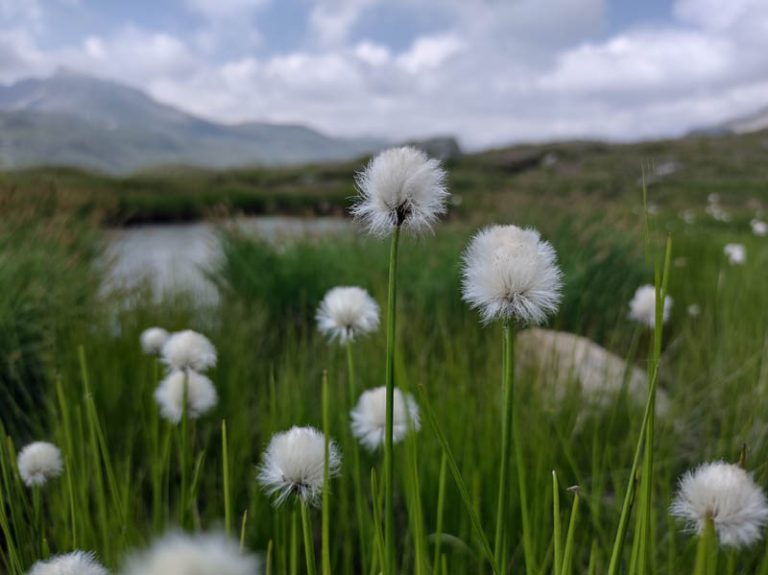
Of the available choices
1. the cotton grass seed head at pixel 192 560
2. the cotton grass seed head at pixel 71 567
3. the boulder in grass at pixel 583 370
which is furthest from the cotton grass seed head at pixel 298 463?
the boulder in grass at pixel 583 370

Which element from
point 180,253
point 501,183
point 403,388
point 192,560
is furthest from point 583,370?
point 501,183

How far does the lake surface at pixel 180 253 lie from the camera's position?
398 cm

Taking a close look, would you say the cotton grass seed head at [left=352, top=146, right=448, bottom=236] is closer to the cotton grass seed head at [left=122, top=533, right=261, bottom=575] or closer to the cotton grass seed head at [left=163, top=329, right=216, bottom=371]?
the cotton grass seed head at [left=122, top=533, right=261, bottom=575]

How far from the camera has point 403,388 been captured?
753 millimetres

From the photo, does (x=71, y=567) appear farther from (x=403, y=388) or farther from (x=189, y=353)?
(x=189, y=353)

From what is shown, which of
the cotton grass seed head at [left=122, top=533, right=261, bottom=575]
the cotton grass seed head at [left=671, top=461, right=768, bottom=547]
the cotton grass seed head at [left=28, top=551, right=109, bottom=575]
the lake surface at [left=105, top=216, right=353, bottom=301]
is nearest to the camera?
the cotton grass seed head at [left=122, top=533, right=261, bottom=575]

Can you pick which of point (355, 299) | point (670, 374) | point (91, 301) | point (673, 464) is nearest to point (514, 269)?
point (355, 299)

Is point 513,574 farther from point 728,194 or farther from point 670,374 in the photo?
point 728,194

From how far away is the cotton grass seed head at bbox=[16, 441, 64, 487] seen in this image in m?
1.18

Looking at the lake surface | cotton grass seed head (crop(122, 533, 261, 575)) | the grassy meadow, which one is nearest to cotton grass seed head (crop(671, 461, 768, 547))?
the grassy meadow

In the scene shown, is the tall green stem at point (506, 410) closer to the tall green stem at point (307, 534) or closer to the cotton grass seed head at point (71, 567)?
the tall green stem at point (307, 534)

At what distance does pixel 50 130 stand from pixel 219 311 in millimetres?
227915

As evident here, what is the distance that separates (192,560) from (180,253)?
8.77 metres

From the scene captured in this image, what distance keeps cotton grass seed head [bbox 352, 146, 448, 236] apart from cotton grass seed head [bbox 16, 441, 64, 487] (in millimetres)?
926
